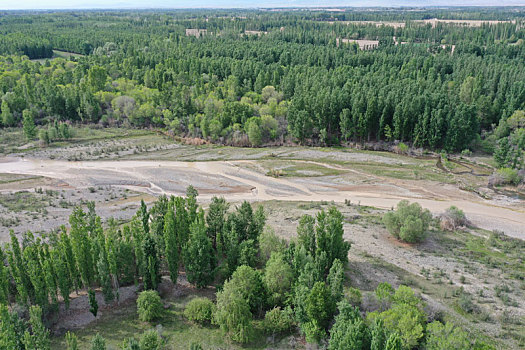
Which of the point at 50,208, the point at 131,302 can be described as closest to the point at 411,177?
the point at 131,302

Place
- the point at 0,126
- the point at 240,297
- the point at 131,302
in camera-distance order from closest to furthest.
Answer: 1. the point at 240,297
2. the point at 131,302
3. the point at 0,126

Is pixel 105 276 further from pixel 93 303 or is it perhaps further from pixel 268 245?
pixel 268 245

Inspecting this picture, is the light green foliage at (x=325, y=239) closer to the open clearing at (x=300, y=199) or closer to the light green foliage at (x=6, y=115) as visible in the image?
the open clearing at (x=300, y=199)

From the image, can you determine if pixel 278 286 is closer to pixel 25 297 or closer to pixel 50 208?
pixel 25 297

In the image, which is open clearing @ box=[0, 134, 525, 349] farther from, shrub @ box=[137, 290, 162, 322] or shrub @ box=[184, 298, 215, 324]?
shrub @ box=[137, 290, 162, 322]

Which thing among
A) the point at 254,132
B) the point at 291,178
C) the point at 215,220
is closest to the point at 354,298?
the point at 215,220

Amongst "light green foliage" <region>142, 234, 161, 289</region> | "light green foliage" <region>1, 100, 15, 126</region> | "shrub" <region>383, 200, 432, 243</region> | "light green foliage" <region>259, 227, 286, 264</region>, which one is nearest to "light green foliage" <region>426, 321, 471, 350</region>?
"light green foliage" <region>259, 227, 286, 264</region>
